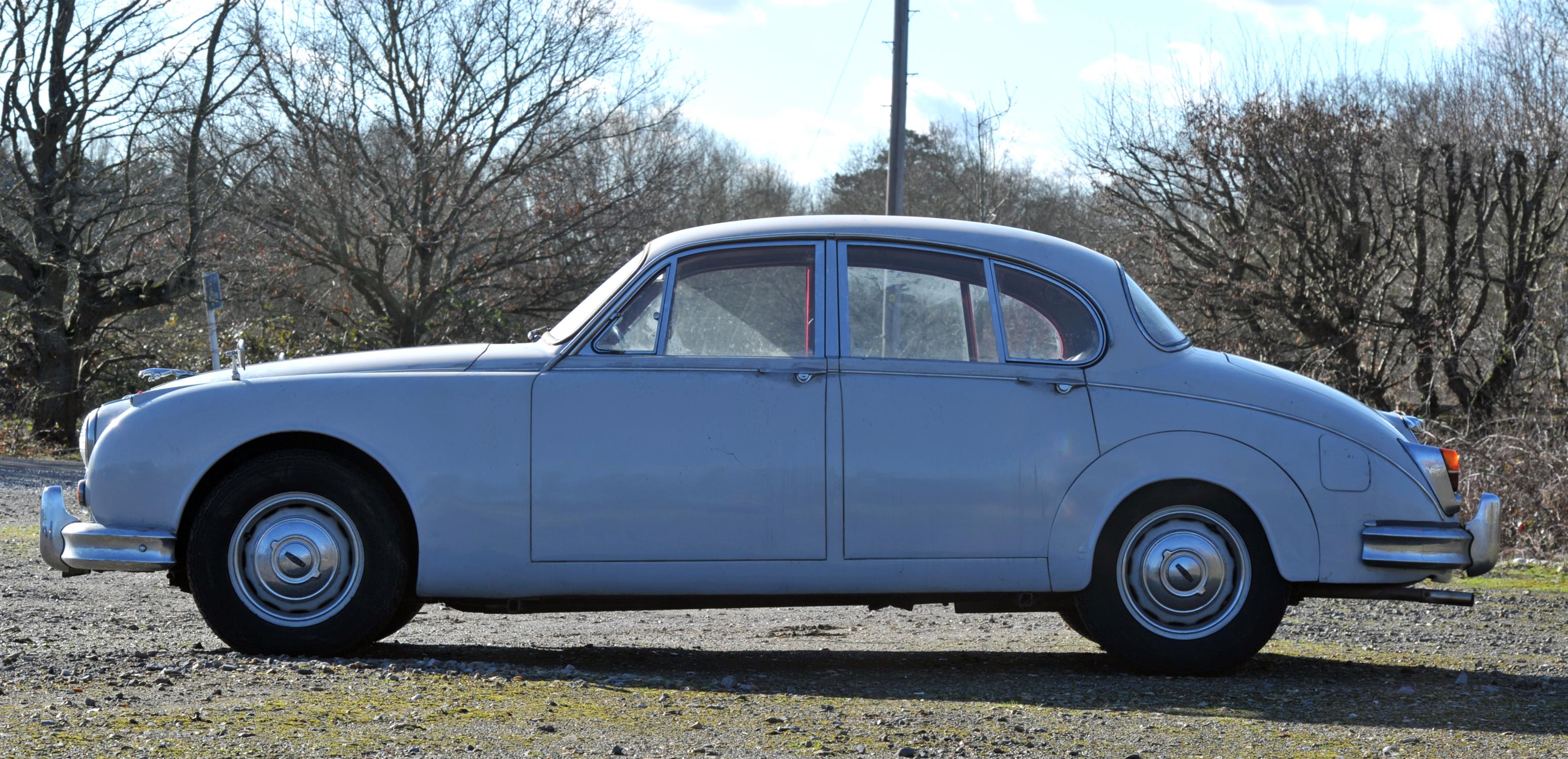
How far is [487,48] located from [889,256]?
18107 millimetres

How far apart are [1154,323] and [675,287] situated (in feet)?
6.05

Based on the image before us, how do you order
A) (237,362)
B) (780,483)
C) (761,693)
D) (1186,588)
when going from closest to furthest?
1. (761,693)
2. (780,483)
3. (1186,588)
4. (237,362)

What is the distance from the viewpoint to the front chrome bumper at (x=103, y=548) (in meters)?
5.18

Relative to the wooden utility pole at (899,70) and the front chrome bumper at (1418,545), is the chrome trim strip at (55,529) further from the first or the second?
the wooden utility pole at (899,70)

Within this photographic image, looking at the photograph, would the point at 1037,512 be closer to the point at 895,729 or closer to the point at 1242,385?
the point at 1242,385

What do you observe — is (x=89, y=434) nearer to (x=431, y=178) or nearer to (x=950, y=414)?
(x=950, y=414)

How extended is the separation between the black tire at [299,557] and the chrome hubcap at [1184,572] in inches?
106

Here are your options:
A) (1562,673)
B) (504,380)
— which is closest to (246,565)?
(504,380)

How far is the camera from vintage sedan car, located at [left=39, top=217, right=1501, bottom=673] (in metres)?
5.12

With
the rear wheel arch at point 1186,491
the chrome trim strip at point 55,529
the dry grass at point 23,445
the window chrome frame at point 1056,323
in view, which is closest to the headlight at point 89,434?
the chrome trim strip at point 55,529

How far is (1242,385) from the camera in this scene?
17.3 ft

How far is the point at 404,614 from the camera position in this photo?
548cm

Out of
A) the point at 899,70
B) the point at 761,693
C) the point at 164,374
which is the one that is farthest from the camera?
the point at 899,70

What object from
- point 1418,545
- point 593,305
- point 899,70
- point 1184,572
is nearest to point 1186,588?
point 1184,572
